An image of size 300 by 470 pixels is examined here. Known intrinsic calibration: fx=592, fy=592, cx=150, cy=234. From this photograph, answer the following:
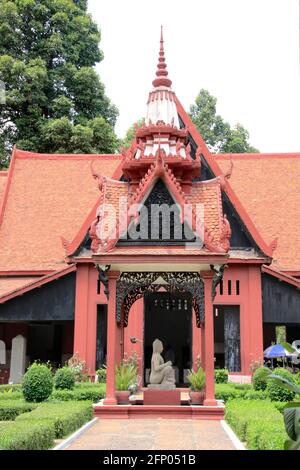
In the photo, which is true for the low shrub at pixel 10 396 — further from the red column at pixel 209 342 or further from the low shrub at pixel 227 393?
the red column at pixel 209 342

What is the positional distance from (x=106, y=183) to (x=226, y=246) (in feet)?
11.9

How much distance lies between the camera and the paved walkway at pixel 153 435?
8172 millimetres

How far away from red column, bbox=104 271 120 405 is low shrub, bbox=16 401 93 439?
49 centimetres

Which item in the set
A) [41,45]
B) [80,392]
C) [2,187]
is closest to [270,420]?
[80,392]

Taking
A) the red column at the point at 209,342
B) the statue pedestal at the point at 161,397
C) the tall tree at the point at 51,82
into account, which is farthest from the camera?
the tall tree at the point at 51,82

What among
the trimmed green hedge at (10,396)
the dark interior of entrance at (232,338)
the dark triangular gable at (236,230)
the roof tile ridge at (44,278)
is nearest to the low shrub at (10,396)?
the trimmed green hedge at (10,396)

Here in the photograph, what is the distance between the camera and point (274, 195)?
75.2 ft

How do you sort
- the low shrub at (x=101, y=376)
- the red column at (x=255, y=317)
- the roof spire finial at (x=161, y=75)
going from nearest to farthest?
the roof spire finial at (x=161, y=75) → the low shrub at (x=101, y=376) → the red column at (x=255, y=317)

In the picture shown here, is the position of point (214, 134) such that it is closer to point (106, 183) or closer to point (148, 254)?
point (106, 183)

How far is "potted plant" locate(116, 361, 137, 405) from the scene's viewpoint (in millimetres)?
11945

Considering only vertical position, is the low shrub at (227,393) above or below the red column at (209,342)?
below

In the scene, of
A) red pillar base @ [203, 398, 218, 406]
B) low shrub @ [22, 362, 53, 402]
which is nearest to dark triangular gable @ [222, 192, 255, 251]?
red pillar base @ [203, 398, 218, 406]

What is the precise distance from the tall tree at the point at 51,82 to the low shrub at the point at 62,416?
71.9 ft

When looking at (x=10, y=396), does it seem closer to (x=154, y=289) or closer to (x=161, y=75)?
(x=154, y=289)
